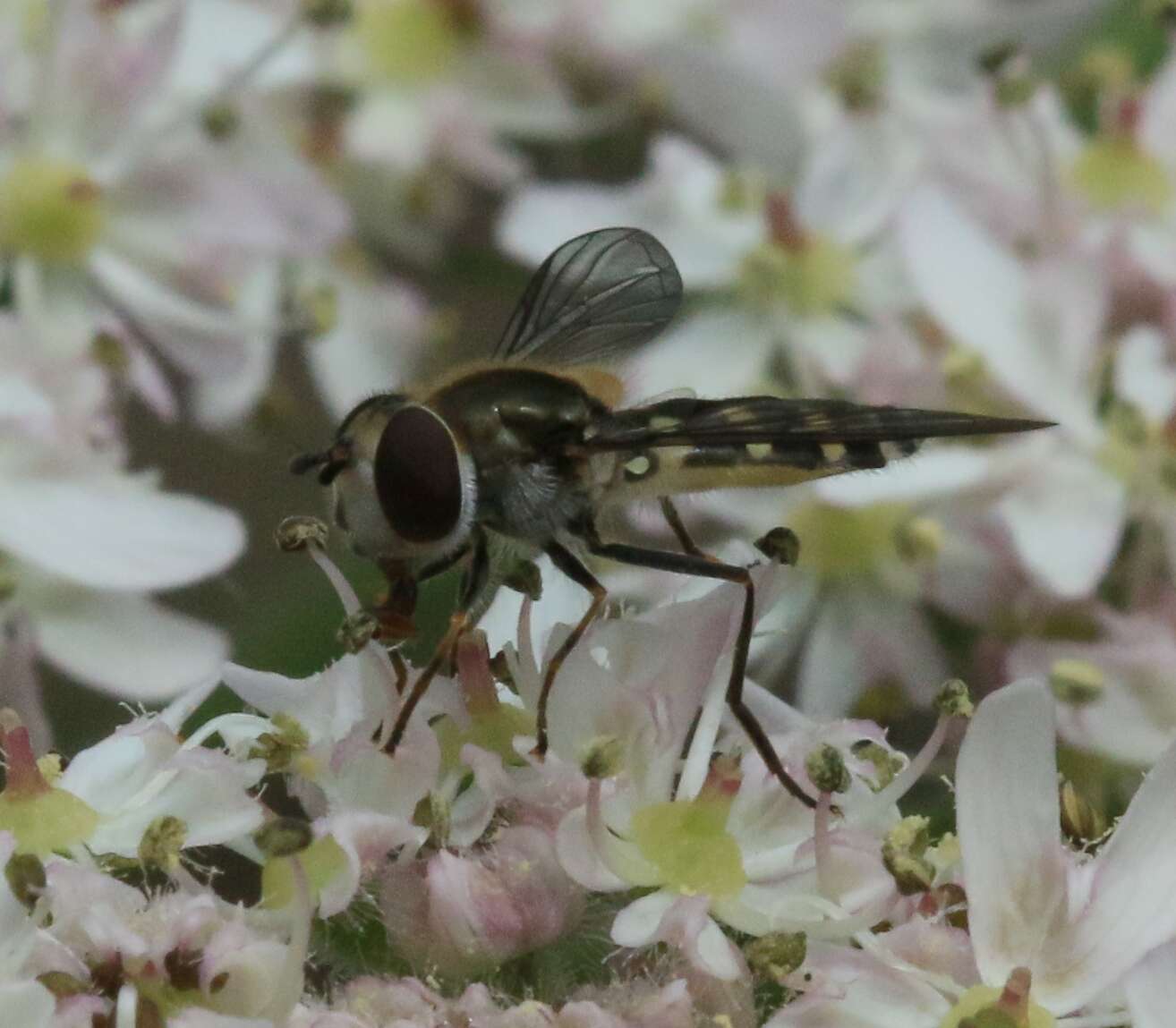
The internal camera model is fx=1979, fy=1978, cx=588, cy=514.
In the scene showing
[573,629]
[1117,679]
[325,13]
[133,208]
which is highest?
[325,13]

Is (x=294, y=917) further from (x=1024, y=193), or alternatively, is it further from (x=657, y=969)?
(x=1024, y=193)

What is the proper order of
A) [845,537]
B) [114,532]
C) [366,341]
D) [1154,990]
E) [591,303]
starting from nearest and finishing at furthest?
1. [1154,990]
2. [591,303]
3. [114,532]
4. [845,537]
5. [366,341]

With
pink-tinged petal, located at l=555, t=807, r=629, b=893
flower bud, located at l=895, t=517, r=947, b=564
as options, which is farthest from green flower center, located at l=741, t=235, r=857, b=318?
pink-tinged petal, located at l=555, t=807, r=629, b=893

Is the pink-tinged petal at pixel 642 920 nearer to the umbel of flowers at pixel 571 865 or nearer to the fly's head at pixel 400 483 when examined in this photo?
the umbel of flowers at pixel 571 865

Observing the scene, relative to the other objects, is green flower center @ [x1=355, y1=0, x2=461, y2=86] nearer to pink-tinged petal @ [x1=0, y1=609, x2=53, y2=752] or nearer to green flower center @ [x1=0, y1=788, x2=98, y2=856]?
pink-tinged petal @ [x1=0, y1=609, x2=53, y2=752]

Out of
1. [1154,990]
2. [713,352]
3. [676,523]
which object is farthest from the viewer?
[713,352]

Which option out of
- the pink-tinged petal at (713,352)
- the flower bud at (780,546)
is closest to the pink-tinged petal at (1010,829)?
the flower bud at (780,546)

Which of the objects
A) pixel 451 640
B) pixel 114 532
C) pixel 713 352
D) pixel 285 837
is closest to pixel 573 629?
pixel 451 640

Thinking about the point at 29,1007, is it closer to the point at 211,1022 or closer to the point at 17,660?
the point at 211,1022
